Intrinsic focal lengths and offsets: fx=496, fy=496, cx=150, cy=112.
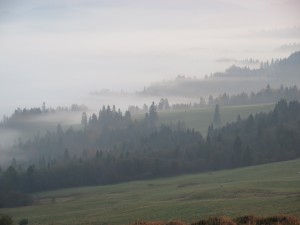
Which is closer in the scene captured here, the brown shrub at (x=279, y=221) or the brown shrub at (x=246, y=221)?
the brown shrub at (x=279, y=221)

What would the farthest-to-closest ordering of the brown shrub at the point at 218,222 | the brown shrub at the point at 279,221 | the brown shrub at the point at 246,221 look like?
the brown shrub at the point at 246,221 < the brown shrub at the point at 218,222 < the brown shrub at the point at 279,221

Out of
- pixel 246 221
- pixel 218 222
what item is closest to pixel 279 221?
pixel 246 221

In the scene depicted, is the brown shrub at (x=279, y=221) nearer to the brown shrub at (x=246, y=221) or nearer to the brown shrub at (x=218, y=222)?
the brown shrub at (x=246, y=221)

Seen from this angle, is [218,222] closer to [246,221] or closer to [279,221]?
[246,221]

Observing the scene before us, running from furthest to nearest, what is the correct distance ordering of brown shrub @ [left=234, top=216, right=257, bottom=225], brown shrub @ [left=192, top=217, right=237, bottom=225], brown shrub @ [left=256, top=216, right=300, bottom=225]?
1. brown shrub @ [left=234, top=216, right=257, bottom=225]
2. brown shrub @ [left=192, top=217, right=237, bottom=225]
3. brown shrub @ [left=256, top=216, right=300, bottom=225]

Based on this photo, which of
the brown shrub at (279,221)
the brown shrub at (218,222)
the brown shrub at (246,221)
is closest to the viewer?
the brown shrub at (279,221)

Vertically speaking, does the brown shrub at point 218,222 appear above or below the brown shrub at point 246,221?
above

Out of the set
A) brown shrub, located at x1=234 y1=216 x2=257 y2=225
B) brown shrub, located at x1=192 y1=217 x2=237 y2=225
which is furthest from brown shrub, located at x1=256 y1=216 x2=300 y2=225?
brown shrub, located at x1=192 y1=217 x2=237 y2=225

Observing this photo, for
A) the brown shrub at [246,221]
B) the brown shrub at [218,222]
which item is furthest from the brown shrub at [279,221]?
the brown shrub at [218,222]

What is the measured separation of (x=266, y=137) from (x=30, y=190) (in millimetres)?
78458

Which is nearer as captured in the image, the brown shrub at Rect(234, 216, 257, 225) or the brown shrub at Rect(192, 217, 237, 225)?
the brown shrub at Rect(192, 217, 237, 225)

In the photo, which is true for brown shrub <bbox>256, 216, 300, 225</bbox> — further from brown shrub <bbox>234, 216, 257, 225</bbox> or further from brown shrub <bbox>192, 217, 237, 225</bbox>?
brown shrub <bbox>192, 217, 237, 225</bbox>

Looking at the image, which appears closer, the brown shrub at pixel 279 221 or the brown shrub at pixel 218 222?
the brown shrub at pixel 279 221

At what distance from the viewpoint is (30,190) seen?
150 meters
